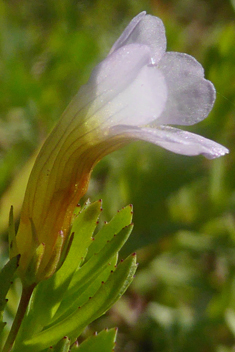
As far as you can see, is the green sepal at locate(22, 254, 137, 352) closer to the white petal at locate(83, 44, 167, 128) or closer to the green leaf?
the green leaf

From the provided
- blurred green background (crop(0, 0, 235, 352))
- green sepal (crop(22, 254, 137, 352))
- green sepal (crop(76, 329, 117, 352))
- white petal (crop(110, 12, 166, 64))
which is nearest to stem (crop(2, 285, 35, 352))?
green sepal (crop(22, 254, 137, 352))

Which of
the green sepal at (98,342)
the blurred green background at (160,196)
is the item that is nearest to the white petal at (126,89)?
the green sepal at (98,342)

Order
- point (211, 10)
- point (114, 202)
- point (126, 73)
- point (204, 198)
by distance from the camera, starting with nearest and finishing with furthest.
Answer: point (126, 73)
point (114, 202)
point (204, 198)
point (211, 10)

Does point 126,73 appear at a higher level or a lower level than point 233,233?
higher

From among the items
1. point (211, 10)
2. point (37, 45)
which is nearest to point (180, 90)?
point (37, 45)

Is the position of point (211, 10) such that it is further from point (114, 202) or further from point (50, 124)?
point (114, 202)

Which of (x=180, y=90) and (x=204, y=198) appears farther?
(x=204, y=198)

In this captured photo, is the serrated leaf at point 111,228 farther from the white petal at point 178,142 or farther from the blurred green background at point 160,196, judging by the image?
the blurred green background at point 160,196

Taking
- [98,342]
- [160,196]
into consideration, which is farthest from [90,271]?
[160,196]

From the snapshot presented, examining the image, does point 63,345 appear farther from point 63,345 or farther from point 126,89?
point 126,89
